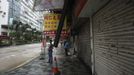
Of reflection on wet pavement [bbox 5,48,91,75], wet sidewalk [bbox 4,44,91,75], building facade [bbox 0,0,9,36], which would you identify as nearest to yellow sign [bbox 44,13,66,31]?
wet sidewalk [bbox 4,44,91,75]

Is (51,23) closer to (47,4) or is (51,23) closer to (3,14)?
(47,4)

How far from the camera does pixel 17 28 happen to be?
80.7 meters

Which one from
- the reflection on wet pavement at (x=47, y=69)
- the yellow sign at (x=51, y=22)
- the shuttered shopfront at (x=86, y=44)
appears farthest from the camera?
the yellow sign at (x=51, y=22)

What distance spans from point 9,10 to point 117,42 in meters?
82.2

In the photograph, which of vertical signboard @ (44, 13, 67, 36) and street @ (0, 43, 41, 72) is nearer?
street @ (0, 43, 41, 72)

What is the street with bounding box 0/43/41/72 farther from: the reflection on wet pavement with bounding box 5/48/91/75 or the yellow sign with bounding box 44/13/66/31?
the yellow sign with bounding box 44/13/66/31

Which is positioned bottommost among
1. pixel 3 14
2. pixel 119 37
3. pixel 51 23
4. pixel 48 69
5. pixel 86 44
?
pixel 48 69

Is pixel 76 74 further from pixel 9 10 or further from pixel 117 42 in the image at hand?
pixel 9 10

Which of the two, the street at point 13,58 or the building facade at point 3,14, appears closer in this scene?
the street at point 13,58

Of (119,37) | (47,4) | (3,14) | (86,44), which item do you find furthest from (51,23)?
(3,14)

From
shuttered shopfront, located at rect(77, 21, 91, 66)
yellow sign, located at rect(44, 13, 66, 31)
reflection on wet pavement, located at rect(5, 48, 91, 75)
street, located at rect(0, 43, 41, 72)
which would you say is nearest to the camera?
reflection on wet pavement, located at rect(5, 48, 91, 75)

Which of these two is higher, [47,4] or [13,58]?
[47,4]

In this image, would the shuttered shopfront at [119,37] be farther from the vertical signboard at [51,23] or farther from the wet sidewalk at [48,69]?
the vertical signboard at [51,23]

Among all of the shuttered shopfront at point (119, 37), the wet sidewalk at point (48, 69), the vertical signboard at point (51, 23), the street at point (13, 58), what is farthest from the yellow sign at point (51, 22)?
the shuttered shopfront at point (119, 37)
